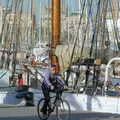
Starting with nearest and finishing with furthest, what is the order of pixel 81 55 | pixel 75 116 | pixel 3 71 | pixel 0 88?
pixel 75 116, pixel 81 55, pixel 0 88, pixel 3 71

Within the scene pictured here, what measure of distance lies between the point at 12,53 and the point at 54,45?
27.6 feet

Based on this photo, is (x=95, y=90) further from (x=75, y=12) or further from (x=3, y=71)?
(x=75, y=12)

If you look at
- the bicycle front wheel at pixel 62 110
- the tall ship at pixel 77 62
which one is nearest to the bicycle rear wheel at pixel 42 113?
the bicycle front wheel at pixel 62 110

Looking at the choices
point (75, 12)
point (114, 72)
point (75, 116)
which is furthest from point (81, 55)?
point (75, 12)

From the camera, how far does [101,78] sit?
24969 millimetres

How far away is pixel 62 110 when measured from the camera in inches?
622

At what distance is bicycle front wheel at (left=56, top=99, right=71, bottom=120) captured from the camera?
620 inches

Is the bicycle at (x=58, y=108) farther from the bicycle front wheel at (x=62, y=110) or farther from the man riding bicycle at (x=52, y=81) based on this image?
the man riding bicycle at (x=52, y=81)

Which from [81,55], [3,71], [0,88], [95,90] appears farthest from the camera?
[3,71]

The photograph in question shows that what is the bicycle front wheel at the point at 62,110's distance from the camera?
15742mm

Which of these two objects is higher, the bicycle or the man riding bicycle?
the man riding bicycle

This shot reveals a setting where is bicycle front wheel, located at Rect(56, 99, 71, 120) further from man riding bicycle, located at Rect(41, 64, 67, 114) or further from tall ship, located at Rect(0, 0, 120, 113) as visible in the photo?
tall ship, located at Rect(0, 0, 120, 113)

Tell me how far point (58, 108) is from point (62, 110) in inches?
6.5

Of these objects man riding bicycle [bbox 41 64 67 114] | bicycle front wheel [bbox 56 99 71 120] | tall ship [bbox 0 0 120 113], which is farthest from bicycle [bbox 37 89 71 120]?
tall ship [bbox 0 0 120 113]
